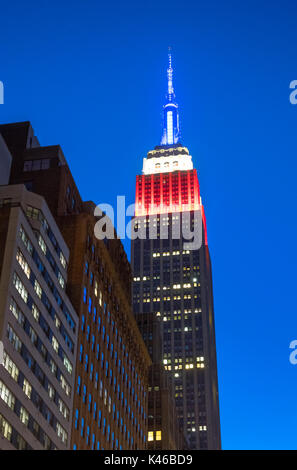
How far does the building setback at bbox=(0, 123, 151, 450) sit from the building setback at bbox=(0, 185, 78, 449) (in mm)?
6578

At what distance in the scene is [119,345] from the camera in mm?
133375

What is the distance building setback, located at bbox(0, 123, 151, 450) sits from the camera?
354 ft

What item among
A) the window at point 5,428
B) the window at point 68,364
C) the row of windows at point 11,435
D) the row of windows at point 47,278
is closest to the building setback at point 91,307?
the window at point 68,364

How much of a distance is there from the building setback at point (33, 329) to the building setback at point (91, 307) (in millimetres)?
6578

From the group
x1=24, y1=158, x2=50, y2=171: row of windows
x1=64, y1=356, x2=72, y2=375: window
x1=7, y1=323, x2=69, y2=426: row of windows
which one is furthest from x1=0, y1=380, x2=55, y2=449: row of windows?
x1=24, y1=158, x2=50, y2=171: row of windows

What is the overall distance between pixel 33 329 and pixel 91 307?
2916cm

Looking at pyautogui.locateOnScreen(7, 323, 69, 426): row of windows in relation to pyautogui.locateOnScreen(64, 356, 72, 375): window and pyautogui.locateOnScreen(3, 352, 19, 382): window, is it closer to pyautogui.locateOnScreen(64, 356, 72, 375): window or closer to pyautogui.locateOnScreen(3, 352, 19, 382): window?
pyautogui.locateOnScreen(3, 352, 19, 382): window

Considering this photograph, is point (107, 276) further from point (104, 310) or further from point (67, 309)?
point (67, 309)

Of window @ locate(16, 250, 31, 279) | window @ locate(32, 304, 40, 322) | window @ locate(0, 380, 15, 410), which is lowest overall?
window @ locate(0, 380, 15, 410)

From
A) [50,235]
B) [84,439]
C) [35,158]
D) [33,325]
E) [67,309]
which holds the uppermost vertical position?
[35,158]

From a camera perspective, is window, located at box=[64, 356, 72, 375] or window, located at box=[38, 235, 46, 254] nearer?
window, located at box=[38, 235, 46, 254]

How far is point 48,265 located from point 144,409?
70.0 meters

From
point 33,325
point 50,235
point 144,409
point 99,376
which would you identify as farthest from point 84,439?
point 144,409

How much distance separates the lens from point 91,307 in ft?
376
